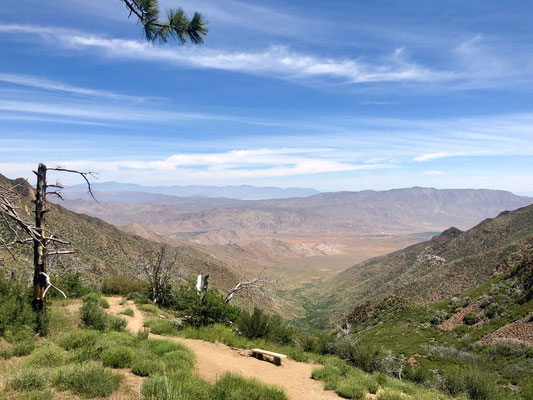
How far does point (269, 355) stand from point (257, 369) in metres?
1.05

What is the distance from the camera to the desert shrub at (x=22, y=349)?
279 inches

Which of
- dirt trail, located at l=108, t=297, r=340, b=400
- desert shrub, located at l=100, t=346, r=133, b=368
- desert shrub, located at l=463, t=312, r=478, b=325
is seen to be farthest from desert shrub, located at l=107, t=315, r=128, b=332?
desert shrub, located at l=463, t=312, r=478, b=325

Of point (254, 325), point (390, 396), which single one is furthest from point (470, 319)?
point (390, 396)

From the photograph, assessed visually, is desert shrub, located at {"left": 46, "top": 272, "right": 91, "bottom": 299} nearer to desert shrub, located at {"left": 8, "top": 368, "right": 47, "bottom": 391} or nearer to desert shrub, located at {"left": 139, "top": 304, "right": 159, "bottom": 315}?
desert shrub, located at {"left": 139, "top": 304, "right": 159, "bottom": 315}

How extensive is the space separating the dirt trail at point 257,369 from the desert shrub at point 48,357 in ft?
9.55

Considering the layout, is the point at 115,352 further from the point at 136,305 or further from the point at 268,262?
the point at 268,262

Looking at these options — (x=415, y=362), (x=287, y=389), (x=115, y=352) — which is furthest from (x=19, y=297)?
(x=415, y=362)

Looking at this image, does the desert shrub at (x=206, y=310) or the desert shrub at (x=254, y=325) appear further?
the desert shrub at (x=206, y=310)

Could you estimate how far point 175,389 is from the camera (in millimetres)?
5133

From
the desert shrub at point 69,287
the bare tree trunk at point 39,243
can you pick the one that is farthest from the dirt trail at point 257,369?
the desert shrub at point 69,287

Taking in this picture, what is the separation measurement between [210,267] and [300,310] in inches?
843

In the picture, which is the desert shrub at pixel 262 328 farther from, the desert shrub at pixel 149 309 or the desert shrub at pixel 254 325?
the desert shrub at pixel 149 309

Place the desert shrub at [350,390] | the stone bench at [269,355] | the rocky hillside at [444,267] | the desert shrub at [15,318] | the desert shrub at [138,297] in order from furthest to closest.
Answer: the rocky hillside at [444,267] < the desert shrub at [138,297] < the stone bench at [269,355] < the desert shrub at [15,318] < the desert shrub at [350,390]

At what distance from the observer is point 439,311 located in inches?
1192
